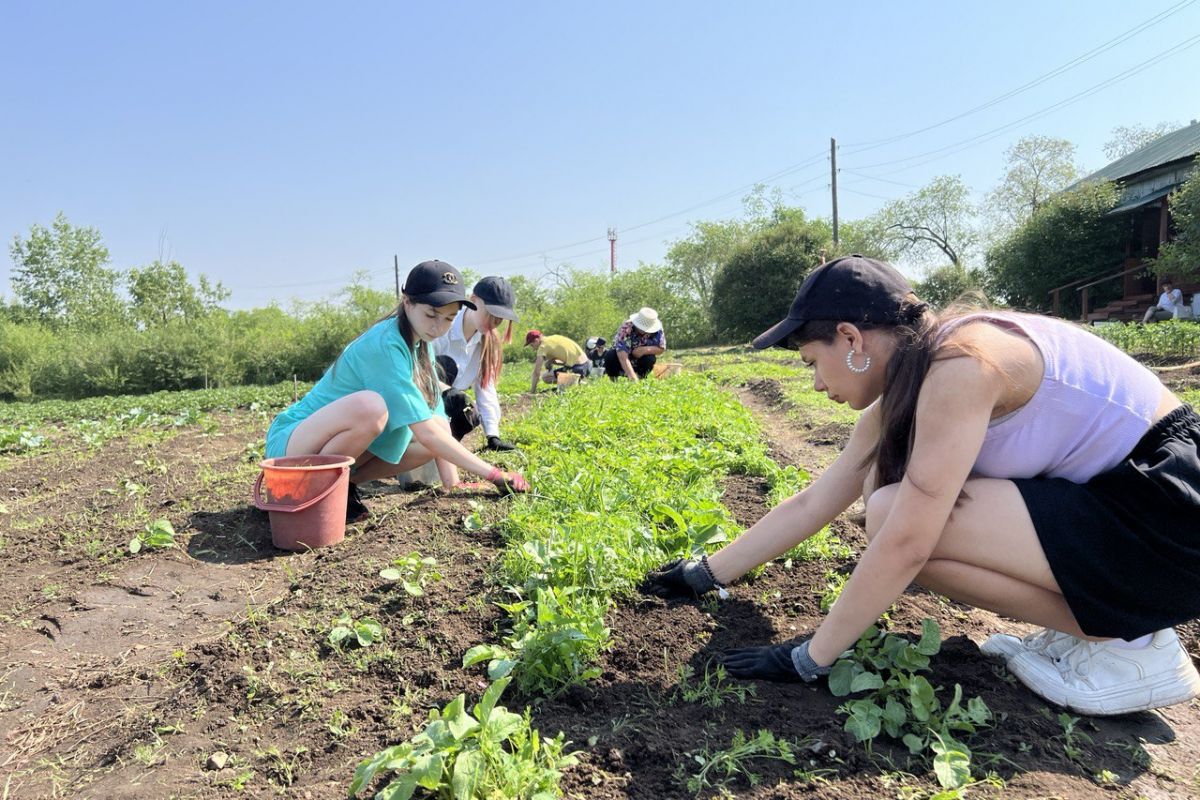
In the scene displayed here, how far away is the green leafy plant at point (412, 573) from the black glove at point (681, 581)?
0.80m

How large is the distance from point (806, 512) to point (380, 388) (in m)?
2.31

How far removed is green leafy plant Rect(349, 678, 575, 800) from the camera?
1.44 metres

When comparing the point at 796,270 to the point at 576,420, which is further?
the point at 796,270

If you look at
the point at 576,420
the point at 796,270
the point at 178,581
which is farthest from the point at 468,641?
the point at 796,270

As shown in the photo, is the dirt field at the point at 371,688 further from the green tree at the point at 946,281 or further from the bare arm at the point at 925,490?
the green tree at the point at 946,281

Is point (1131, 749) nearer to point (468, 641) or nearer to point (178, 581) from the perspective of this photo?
point (468, 641)

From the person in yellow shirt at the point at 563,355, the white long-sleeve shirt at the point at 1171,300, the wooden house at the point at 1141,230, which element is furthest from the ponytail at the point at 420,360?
the wooden house at the point at 1141,230

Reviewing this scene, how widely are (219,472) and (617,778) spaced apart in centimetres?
486

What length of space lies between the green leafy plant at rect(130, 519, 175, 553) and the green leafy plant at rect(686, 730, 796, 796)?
3.05m

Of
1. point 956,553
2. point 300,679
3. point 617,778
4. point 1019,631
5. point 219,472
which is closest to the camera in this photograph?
point 617,778

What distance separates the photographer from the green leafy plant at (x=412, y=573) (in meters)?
2.65

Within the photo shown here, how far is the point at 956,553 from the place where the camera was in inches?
77.5

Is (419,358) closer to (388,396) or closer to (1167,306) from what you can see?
(388,396)

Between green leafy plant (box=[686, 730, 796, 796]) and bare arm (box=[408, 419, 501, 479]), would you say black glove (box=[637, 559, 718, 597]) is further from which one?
bare arm (box=[408, 419, 501, 479])
